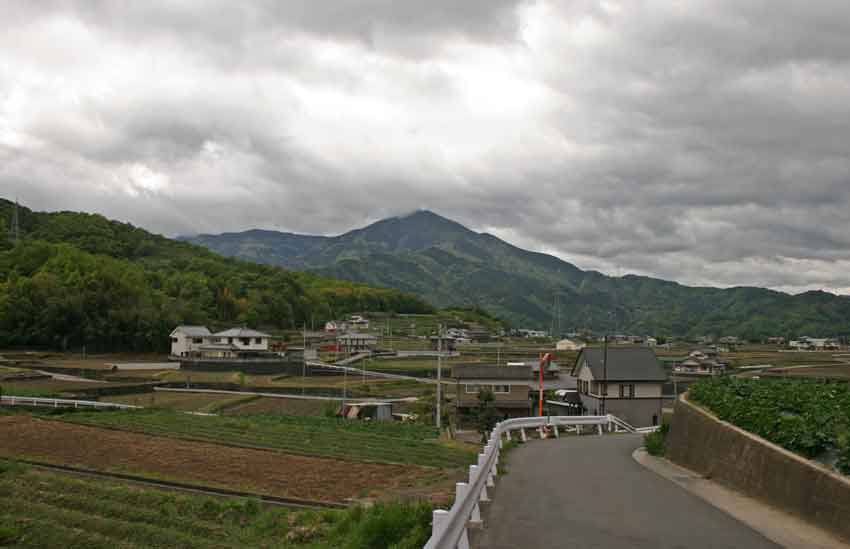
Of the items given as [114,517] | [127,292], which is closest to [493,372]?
[114,517]

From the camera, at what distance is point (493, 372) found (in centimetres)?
4250

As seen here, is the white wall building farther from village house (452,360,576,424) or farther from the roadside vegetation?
the roadside vegetation

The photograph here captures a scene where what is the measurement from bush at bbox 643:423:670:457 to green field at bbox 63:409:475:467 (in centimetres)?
630

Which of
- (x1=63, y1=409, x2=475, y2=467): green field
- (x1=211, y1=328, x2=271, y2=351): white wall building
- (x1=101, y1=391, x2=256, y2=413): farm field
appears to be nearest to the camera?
(x1=63, y1=409, x2=475, y2=467): green field

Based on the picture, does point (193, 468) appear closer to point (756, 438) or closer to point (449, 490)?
point (449, 490)

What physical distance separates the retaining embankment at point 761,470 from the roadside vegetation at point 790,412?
16 cm

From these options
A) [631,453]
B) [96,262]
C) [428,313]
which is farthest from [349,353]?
[631,453]

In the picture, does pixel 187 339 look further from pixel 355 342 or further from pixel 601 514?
pixel 601 514

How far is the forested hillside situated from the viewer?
280 feet

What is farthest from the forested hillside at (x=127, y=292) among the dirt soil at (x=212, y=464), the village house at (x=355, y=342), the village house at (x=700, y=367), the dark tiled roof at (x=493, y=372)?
the village house at (x=700, y=367)

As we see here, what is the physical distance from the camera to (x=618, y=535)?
7078mm

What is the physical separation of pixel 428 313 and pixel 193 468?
14877 cm

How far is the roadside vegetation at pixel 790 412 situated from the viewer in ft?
26.3

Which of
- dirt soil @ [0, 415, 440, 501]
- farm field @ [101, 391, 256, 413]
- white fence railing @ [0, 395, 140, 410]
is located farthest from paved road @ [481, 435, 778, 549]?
farm field @ [101, 391, 256, 413]
